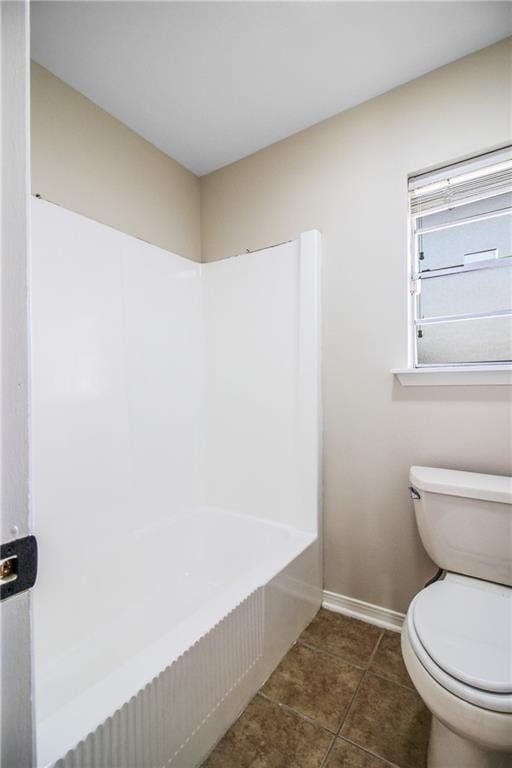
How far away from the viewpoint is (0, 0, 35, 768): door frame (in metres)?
0.47

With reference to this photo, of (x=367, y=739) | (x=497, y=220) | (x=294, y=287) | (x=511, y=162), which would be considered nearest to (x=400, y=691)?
(x=367, y=739)

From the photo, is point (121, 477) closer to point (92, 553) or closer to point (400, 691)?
point (92, 553)

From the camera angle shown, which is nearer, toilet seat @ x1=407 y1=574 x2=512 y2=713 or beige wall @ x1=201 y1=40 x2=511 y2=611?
toilet seat @ x1=407 y1=574 x2=512 y2=713

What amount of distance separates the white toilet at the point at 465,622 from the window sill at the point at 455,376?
0.37 metres

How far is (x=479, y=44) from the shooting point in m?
1.44

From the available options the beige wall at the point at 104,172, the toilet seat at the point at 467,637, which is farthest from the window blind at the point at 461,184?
the toilet seat at the point at 467,637

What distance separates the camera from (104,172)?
5.67 feet

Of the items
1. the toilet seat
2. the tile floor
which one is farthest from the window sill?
the tile floor

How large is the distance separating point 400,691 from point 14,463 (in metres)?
1.65

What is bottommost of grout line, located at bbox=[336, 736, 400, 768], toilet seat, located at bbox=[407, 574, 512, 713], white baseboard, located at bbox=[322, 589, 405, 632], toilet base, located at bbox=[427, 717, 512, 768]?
grout line, located at bbox=[336, 736, 400, 768]

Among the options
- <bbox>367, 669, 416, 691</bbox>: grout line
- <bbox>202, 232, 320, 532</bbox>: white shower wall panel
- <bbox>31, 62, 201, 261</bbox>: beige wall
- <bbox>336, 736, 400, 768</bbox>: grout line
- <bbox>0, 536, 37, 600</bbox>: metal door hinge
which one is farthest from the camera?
<bbox>202, 232, 320, 532</bbox>: white shower wall panel

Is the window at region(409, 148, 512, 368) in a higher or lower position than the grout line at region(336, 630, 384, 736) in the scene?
higher

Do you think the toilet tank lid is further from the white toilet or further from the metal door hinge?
the metal door hinge

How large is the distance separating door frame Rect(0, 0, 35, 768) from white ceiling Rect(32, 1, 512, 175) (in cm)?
118
